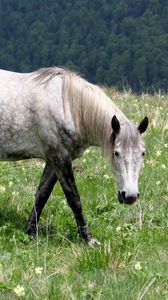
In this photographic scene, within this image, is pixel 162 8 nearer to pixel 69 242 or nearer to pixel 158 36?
pixel 158 36

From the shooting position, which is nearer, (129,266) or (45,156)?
(129,266)

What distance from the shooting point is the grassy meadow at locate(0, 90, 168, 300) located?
6.94m

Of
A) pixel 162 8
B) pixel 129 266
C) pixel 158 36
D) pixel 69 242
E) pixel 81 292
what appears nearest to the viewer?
pixel 81 292

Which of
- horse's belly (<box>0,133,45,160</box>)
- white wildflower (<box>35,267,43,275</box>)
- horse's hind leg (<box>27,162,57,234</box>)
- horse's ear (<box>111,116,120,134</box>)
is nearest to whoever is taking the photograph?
white wildflower (<box>35,267,43,275</box>)

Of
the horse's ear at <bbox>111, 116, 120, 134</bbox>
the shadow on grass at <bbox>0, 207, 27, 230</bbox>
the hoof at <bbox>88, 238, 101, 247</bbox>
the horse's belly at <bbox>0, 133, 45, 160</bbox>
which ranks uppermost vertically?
the horse's ear at <bbox>111, 116, 120, 134</bbox>

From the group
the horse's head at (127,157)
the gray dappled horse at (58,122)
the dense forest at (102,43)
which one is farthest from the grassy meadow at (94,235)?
the dense forest at (102,43)

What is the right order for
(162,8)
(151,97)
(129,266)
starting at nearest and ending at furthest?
(129,266) < (151,97) < (162,8)

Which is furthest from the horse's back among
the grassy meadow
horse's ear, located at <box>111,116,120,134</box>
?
the grassy meadow

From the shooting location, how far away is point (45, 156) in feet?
29.7

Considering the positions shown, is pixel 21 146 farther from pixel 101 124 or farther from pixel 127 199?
pixel 127 199

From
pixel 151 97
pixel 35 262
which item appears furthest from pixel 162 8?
pixel 35 262

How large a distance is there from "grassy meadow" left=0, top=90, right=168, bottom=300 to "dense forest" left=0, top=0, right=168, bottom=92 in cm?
14014

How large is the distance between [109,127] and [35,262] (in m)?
1.84

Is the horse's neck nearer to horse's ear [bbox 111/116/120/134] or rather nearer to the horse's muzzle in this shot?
horse's ear [bbox 111/116/120/134]
